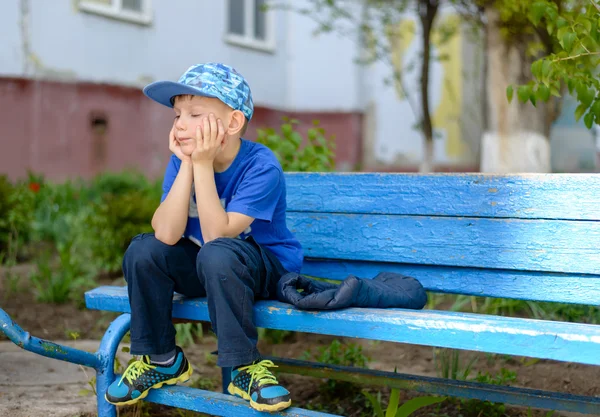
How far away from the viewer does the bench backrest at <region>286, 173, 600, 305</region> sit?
2250 mm

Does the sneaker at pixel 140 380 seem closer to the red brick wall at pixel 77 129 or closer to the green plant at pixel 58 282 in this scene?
the green plant at pixel 58 282

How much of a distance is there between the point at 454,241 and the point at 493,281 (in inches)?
6.7

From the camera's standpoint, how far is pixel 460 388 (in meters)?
2.37

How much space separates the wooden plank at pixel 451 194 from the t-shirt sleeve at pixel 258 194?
0.35 m

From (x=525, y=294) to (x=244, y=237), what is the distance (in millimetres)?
868

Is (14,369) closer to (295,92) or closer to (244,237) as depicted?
(244,237)

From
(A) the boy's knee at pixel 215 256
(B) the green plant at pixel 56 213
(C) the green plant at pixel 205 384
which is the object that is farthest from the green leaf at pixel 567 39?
(B) the green plant at pixel 56 213

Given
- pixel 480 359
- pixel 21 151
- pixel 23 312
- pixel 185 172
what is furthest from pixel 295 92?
pixel 185 172

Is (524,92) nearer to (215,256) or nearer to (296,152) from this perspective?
(215,256)

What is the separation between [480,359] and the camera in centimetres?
328

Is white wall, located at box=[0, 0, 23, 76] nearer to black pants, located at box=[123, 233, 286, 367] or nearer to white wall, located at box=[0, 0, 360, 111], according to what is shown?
white wall, located at box=[0, 0, 360, 111]

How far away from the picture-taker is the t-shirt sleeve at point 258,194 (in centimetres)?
228

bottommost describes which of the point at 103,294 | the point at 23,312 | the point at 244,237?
the point at 23,312

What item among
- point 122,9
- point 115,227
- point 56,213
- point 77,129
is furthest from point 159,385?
point 122,9
